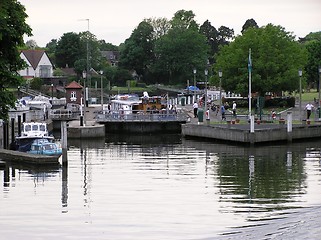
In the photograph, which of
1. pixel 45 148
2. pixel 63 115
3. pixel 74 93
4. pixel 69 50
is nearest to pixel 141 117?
pixel 63 115

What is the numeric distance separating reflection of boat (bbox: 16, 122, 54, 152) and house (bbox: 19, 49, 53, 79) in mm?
106469

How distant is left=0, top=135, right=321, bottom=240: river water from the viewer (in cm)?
3416

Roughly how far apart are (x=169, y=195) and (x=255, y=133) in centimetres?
2727

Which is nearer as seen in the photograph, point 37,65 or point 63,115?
point 63,115

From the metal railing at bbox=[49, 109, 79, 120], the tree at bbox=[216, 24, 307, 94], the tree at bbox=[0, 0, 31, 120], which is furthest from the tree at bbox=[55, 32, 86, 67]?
the tree at bbox=[0, 0, 31, 120]

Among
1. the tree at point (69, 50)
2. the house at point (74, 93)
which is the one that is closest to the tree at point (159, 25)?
the tree at point (69, 50)

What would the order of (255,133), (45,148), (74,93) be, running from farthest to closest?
(74,93) < (255,133) < (45,148)

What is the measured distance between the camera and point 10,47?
55875mm

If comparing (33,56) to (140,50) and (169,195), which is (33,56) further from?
(169,195)

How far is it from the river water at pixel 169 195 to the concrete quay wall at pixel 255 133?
1.57 m

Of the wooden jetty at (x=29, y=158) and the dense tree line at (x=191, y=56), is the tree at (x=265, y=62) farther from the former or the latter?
the wooden jetty at (x=29, y=158)

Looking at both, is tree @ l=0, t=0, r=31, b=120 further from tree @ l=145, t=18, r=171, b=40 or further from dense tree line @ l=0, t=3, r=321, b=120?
tree @ l=145, t=18, r=171, b=40

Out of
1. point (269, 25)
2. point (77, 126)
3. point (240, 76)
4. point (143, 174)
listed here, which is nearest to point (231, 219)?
point (143, 174)

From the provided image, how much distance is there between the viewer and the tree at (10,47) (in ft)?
179
